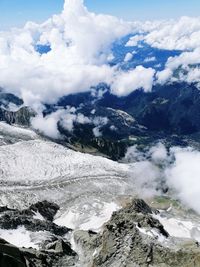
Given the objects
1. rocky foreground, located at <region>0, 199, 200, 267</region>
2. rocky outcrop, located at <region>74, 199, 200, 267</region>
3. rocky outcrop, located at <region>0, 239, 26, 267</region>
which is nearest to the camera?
rocky outcrop, located at <region>0, 239, 26, 267</region>

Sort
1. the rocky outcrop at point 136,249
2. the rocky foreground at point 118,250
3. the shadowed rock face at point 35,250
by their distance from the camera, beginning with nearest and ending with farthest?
the shadowed rock face at point 35,250 → the rocky foreground at point 118,250 → the rocky outcrop at point 136,249

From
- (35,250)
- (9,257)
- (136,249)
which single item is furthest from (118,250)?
(9,257)

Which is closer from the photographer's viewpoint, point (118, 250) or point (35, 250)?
point (118, 250)

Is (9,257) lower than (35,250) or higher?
higher

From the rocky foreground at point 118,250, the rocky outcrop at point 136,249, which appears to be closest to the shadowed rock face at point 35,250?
the rocky foreground at point 118,250

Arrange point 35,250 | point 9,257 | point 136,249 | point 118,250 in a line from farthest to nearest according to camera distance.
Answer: point 35,250 < point 118,250 < point 136,249 < point 9,257

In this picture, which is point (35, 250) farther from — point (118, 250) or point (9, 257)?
point (9, 257)

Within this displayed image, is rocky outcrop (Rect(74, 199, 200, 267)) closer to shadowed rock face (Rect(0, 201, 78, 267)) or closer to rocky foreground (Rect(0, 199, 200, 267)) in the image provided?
rocky foreground (Rect(0, 199, 200, 267))

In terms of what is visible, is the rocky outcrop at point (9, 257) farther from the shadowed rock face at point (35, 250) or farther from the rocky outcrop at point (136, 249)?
the rocky outcrop at point (136, 249)

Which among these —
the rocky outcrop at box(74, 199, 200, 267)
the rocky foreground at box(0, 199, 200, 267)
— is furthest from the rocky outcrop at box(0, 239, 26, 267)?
the rocky outcrop at box(74, 199, 200, 267)

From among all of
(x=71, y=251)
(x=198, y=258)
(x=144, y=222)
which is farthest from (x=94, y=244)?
(x=198, y=258)

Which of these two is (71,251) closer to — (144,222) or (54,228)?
(144,222)
